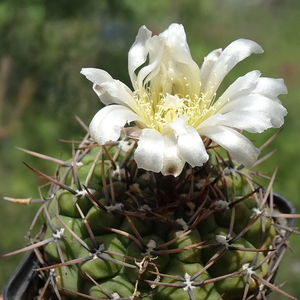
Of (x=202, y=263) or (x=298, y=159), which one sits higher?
(x=202, y=263)

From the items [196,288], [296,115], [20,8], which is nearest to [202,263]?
[196,288]

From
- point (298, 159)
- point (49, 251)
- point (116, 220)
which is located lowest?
point (298, 159)

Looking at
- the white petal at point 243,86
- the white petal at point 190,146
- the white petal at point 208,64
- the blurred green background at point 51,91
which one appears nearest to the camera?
the white petal at point 190,146

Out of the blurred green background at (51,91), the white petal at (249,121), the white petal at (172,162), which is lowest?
the blurred green background at (51,91)

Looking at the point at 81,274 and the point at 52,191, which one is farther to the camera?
the point at 52,191

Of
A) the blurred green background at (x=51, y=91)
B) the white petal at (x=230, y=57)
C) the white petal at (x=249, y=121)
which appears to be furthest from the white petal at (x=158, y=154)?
the blurred green background at (x=51, y=91)

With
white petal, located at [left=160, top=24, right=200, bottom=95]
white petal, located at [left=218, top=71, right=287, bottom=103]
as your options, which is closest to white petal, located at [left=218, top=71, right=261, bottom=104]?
white petal, located at [left=218, top=71, right=287, bottom=103]

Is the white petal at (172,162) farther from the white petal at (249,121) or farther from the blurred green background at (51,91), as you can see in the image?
the blurred green background at (51,91)

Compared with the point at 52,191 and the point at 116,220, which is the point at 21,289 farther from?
the point at 116,220
